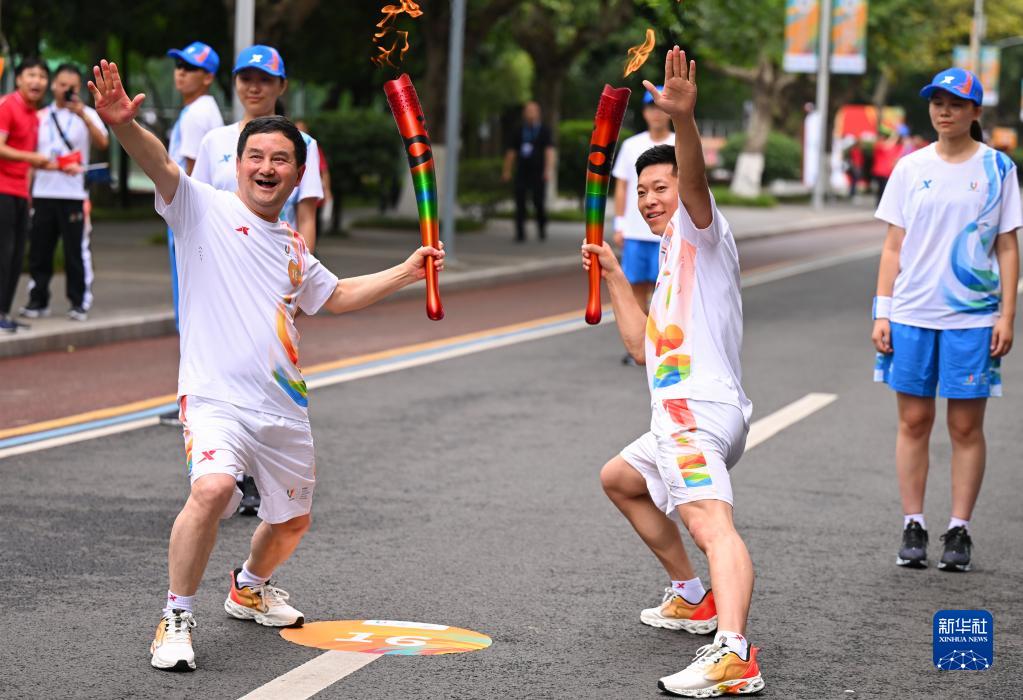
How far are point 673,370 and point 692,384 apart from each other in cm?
8

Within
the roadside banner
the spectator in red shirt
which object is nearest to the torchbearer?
the spectator in red shirt

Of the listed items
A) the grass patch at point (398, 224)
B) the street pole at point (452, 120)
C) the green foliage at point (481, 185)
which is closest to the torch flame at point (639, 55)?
the street pole at point (452, 120)

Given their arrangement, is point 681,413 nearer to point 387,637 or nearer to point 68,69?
point 387,637

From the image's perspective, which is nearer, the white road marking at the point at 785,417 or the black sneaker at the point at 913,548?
the black sneaker at the point at 913,548

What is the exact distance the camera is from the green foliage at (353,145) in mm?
23125

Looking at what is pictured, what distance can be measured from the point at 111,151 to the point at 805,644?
29138mm

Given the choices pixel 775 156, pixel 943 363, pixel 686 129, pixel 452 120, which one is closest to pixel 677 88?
pixel 686 129

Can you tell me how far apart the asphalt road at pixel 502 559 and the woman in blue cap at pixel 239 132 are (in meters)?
1.33

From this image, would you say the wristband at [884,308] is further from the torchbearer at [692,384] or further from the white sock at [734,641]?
the white sock at [734,641]

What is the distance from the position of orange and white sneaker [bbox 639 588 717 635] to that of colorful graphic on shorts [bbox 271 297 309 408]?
1.40m

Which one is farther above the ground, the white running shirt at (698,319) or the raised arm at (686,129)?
the raised arm at (686,129)

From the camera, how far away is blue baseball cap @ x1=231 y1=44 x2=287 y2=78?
673 centimetres

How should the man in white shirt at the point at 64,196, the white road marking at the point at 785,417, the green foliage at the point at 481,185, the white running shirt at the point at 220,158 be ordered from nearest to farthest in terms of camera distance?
the white running shirt at the point at 220,158
the white road marking at the point at 785,417
the man in white shirt at the point at 64,196
the green foliage at the point at 481,185

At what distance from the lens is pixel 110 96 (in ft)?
15.1
